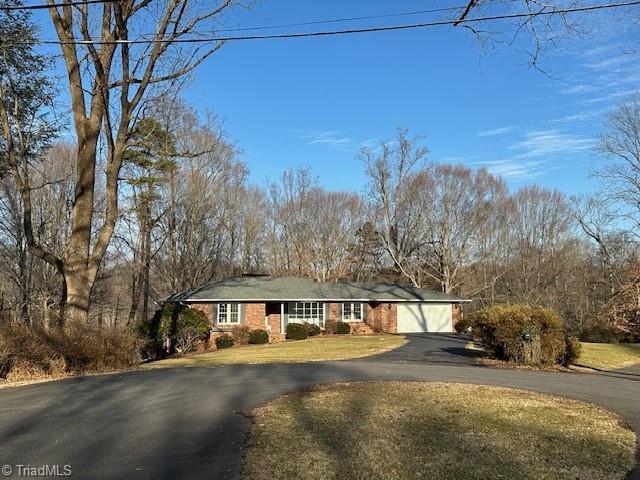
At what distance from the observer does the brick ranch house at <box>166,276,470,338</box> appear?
33.8 metres

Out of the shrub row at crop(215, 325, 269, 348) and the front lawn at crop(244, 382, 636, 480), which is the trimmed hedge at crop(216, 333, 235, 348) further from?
the front lawn at crop(244, 382, 636, 480)

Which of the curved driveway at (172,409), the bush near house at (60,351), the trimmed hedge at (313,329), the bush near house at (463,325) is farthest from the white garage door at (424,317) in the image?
the bush near house at (60,351)

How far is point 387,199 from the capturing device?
5028 cm

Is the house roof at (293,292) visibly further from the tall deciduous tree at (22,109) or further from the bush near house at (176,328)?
the tall deciduous tree at (22,109)

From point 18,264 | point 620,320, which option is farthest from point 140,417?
point 18,264

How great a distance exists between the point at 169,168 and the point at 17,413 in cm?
3029

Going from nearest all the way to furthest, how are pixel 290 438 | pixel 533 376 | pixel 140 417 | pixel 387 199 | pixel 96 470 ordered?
pixel 96 470 → pixel 290 438 → pixel 140 417 → pixel 533 376 → pixel 387 199

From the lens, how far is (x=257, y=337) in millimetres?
32094


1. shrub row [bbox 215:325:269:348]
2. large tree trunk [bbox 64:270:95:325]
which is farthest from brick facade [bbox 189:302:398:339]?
large tree trunk [bbox 64:270:95:325]

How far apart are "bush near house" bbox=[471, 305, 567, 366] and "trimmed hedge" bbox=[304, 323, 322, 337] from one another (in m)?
17.4

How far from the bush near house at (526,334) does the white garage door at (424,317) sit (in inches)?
799

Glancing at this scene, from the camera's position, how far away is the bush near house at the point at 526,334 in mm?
17562

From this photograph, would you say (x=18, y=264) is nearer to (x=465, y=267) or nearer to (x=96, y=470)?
(x=465, y=267)

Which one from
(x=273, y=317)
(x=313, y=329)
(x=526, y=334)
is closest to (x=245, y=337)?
(x=273, y=317)
